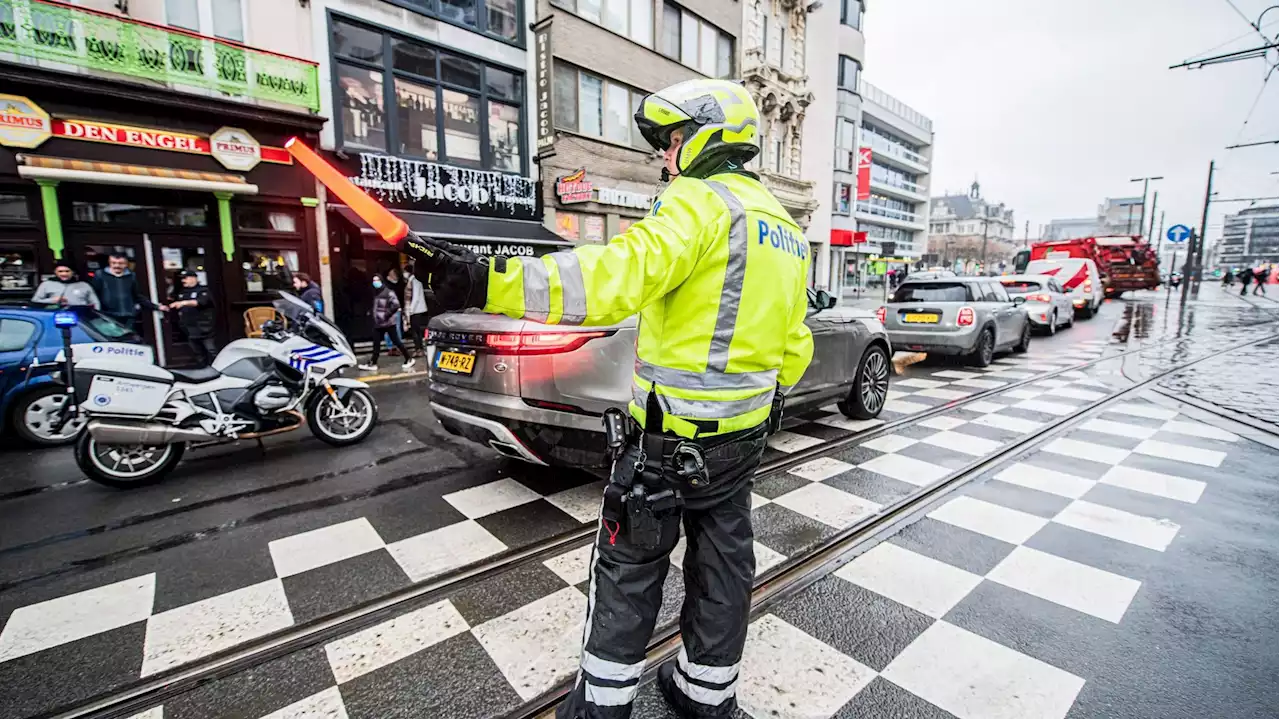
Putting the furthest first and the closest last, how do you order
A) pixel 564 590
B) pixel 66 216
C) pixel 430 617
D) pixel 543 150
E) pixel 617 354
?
pixel 543 150, pixel 66 216, pixel 617 354, pixel 564 590, pixel 430 617

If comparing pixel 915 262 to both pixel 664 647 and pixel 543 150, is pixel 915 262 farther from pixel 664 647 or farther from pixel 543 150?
pixel 664 647

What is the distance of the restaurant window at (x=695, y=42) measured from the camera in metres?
17.4

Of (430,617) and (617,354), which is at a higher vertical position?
(617,354)

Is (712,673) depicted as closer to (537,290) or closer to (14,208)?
(537,290)

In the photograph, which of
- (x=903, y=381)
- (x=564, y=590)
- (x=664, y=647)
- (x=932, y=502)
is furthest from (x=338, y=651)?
(x=903, y=381)

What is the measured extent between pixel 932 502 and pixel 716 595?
2.66 meters

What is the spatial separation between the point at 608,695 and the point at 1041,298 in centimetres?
1581

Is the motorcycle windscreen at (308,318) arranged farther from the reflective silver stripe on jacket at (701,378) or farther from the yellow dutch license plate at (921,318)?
the yellow dutch license plate at (921,318)

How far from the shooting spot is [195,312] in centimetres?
797

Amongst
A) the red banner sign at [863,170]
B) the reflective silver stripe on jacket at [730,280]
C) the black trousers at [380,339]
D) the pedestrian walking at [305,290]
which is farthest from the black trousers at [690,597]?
the red banner sign at [863,170]

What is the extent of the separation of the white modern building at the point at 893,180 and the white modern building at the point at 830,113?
454 inches

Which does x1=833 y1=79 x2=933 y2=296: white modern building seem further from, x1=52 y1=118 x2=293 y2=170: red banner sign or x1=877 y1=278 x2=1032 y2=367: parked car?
x1=52 y1=118 x2=293 y2=170: red banner sign

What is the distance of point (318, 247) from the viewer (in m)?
10.9

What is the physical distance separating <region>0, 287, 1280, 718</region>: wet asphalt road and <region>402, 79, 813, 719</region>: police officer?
906 mm
